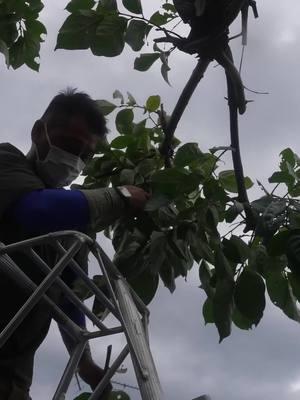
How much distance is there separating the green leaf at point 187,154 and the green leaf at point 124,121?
31 cm

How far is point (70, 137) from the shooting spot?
2.12 m

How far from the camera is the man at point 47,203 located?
5.84 ft

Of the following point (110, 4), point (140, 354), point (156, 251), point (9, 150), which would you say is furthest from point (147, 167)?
point (140, 354)

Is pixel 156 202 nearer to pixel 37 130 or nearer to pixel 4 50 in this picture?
pixel 37 130

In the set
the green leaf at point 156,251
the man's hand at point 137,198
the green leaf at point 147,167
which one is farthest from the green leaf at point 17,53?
→ the green leaf at point 156,251

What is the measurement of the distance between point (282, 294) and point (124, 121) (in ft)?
2.32

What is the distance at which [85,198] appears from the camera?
5.89 ft

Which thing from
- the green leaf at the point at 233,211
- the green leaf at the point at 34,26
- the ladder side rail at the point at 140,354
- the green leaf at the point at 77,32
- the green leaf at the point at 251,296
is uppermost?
the green leaf at the point at 34,26

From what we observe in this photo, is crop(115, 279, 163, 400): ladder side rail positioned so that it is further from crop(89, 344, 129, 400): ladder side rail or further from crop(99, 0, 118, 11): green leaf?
crop(99, 0, 118, 11): green leaf

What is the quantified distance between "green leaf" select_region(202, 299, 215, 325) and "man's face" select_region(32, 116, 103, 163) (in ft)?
1.80

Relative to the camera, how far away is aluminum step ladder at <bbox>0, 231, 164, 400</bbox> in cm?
129

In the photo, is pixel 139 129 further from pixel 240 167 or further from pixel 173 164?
pixel 240 167

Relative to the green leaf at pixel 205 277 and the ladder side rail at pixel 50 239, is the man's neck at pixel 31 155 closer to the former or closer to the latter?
the green leaf at pixel 205 277

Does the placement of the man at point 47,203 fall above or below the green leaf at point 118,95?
below
